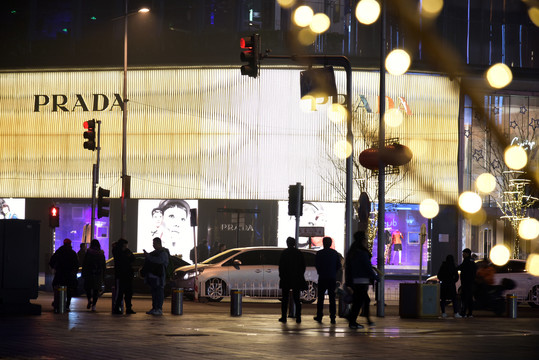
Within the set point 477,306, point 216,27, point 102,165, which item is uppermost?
point 216,27

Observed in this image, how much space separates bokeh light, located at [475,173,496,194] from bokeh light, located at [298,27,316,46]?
35.5ft

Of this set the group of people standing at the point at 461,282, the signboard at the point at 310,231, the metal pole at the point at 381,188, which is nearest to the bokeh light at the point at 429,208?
the signboard at the point at 310,231

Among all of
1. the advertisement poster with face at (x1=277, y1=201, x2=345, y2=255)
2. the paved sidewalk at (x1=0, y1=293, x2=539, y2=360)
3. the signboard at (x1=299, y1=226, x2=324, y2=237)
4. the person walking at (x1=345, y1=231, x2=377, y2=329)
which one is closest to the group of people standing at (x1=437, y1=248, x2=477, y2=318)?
the paved sidewalk at (x1=0, y1=293, x2=539, y2=360)

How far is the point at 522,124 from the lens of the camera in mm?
46875

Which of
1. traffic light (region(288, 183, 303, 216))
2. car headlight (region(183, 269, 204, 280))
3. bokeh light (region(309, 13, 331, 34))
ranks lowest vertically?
car headlight (region(183, 269, 204, 280))

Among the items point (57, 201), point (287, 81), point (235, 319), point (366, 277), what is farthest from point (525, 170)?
point (57, 201)

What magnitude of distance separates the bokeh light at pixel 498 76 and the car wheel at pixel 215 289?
73.9 feet

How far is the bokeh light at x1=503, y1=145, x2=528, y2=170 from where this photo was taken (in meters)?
6.06

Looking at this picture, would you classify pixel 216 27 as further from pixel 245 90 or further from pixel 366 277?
pixel 366 277

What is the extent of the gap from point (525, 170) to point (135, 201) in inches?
1642

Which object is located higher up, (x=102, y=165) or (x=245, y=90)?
(x=245, y=90)

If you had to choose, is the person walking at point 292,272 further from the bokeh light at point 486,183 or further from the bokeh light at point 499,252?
the bokeh light at point 486,183

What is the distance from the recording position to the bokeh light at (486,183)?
4609 cm

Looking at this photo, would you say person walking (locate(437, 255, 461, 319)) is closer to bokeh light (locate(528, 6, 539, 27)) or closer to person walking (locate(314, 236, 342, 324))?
person walking (locate(314, 236, 342, 324))
